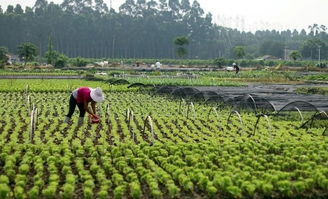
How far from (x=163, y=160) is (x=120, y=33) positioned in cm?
9170

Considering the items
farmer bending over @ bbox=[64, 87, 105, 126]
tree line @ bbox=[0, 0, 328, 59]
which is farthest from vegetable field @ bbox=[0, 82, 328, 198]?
tree line @ bbox=[0, 0, 328, 59]

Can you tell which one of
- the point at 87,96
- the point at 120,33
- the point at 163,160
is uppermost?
the point at 120,33

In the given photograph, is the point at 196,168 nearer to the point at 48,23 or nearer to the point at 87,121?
the point at 87,121

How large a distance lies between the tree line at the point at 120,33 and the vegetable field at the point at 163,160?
250ft

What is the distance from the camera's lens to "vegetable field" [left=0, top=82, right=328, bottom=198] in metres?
7.88

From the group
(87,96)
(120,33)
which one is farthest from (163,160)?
(120,33)

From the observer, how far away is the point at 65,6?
372 feet

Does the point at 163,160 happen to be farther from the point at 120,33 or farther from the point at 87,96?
the point at 120,33

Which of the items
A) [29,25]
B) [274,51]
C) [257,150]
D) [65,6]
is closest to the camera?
[257,150]

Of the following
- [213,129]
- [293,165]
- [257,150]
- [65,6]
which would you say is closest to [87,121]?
[213,129]

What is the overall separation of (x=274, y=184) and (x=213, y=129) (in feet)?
19.5

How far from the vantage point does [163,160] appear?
31.0 ft

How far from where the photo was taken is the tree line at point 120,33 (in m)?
93.8

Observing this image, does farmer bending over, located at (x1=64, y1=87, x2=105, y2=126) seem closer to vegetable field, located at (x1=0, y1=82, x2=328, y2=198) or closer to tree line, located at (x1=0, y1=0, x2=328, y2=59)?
vegetable field, located at (x1=0, y1=82, x2=328, y2=198)
